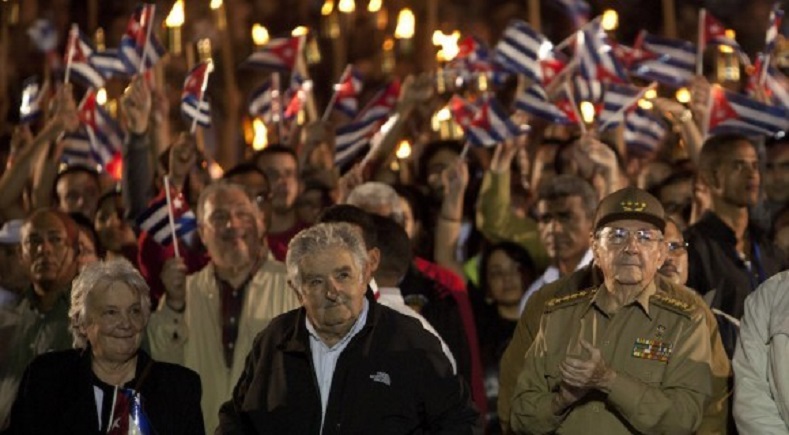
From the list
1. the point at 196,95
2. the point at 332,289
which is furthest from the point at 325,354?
the point at 196,95

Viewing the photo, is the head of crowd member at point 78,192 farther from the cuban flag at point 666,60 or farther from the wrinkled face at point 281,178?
the cuban flag at point 666,60

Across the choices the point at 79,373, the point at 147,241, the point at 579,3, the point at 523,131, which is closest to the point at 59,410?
the point at 79,373

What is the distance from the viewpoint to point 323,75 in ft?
83.5

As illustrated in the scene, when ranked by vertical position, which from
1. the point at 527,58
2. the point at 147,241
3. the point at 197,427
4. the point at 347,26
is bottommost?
the point at 197,427

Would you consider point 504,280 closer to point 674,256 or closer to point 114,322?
point 674,256

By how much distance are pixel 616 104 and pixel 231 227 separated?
5.08 meters

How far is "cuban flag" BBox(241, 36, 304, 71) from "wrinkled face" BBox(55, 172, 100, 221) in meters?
3.17

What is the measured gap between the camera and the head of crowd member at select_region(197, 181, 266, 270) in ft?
38.6

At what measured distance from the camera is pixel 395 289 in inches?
444

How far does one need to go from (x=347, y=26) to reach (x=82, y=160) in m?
7.34

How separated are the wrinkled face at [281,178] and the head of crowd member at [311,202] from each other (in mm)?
91

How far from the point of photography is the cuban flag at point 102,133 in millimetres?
17375

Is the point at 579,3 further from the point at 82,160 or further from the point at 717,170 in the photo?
the point at 717,170

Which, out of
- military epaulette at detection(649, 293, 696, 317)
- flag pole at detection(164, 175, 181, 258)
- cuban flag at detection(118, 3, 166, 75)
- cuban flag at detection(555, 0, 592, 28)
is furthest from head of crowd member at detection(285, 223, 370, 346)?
cuban flag at detection(555, 0, 592, 28)
